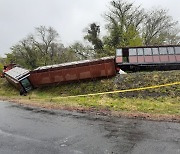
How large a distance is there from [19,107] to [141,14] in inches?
1836

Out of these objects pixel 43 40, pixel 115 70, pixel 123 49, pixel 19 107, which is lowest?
pixel 19 107

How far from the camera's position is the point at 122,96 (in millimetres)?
16719

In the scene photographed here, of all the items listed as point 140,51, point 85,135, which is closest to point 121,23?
point 140,51

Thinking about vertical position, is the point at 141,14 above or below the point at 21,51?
above

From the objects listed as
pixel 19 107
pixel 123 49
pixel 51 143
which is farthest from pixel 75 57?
pixel 51 143

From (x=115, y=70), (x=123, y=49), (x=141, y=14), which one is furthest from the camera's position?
(x=141, y=14)

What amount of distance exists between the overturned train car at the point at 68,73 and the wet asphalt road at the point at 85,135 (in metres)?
8.37

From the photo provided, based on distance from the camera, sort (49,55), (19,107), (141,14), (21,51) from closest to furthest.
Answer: (19,107)
(141,14)
(21,51)
(49,55)

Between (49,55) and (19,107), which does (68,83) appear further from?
(49,55)

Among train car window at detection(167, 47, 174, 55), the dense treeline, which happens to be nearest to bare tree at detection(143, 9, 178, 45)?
the dense treeline

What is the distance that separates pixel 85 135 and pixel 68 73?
1238 centimetres

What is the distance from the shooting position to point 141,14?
5769cm

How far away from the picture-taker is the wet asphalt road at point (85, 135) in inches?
313

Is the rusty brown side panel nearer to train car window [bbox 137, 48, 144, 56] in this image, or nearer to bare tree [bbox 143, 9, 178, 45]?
train car window [bbox 137, 48, 144, 56]
